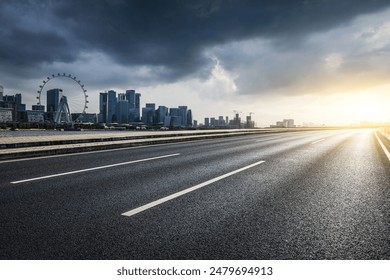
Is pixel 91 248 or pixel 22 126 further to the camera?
pixel 22 126

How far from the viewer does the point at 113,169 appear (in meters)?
7.70

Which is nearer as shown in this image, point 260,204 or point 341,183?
point 260,204

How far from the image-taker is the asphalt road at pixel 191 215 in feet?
9.22

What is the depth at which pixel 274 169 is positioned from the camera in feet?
26.4

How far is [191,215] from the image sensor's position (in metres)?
3.89

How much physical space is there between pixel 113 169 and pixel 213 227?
502 centimetres

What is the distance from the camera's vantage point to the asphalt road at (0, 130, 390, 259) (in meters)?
2.81

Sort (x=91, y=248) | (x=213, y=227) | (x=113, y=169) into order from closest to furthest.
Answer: (x=91, y=248) → (x=213, y=227) → (x=113, y=169)
